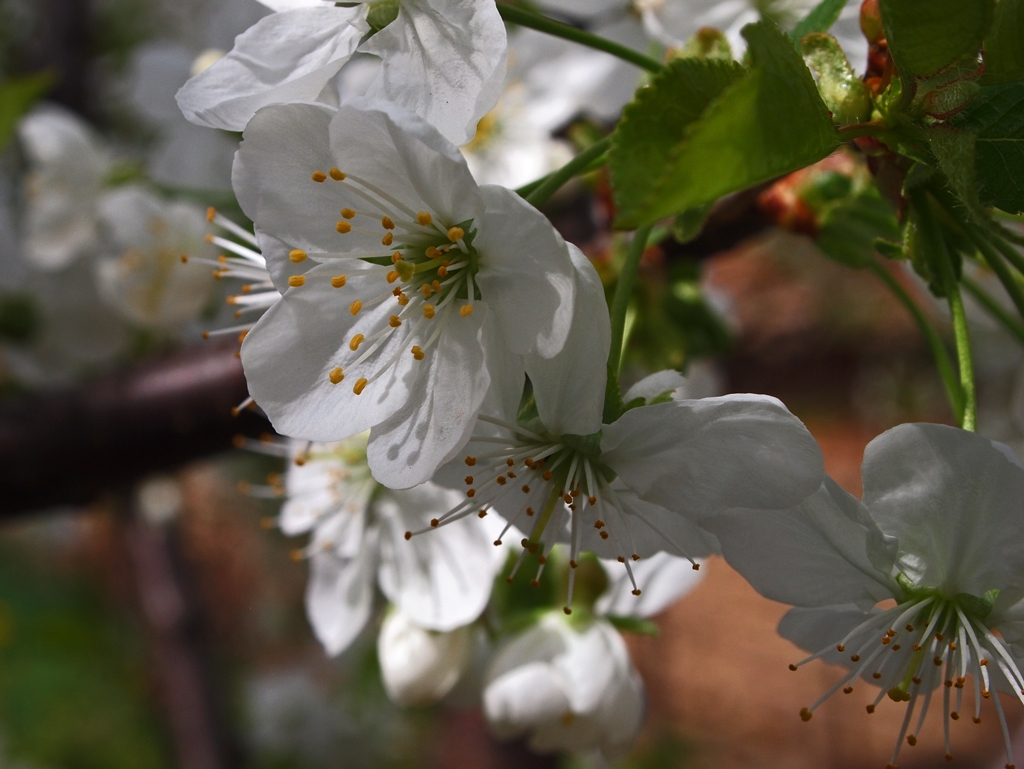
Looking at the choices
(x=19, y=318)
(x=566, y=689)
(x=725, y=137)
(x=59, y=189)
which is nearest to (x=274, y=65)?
(x=725, y=137)

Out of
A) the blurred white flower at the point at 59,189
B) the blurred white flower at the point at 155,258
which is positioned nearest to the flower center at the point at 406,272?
the blurred white flower at the point at 155,258

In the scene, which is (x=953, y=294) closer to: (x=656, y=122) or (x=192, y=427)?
(x=656, y=122)

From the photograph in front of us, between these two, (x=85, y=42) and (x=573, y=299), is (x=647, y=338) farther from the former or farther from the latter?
(x=85, y=42)

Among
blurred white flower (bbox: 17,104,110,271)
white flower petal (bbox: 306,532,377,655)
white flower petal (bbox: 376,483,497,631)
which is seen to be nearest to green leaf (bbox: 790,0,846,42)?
white flower petal (bbox: 376,483,497,631)

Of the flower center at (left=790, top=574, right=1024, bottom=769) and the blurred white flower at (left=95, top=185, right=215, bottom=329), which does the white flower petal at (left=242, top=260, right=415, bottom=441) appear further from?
the blurred white flower at (left=95, top=185, right=215, bottom=329)

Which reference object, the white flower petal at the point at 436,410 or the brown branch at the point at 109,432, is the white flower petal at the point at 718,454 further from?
the brown branch at the point at 109,432

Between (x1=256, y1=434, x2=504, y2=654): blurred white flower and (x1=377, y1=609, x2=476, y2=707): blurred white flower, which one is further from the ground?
(x1=256, y1=434, x2=504, y2=654): blurred white flower

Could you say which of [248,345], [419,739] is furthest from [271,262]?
[419,739]
